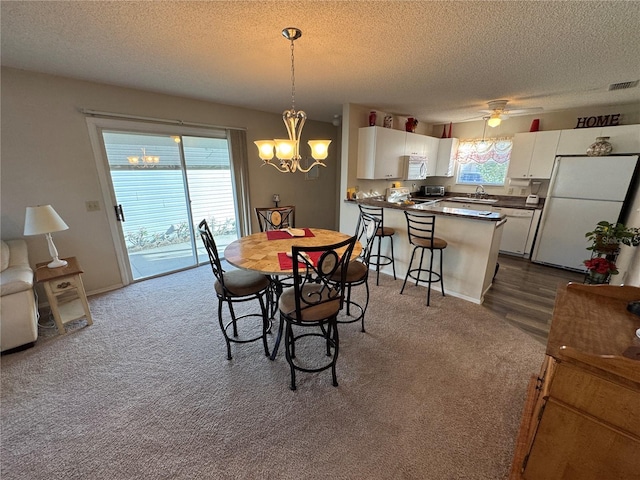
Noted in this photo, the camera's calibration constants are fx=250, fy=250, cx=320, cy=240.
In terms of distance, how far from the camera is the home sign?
11.9 feet

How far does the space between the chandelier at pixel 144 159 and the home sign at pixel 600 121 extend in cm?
631

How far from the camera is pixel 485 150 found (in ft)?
16.6

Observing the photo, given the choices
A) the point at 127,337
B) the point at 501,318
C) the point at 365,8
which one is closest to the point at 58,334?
the point at 127,337

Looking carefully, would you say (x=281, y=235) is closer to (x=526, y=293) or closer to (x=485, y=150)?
(x=526, y=293)

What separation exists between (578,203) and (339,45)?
4.13m

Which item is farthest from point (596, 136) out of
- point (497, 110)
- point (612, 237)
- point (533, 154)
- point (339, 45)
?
point (339, 45)

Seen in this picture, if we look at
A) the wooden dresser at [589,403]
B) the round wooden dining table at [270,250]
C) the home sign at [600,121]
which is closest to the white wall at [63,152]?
the round wooden dining table at [270,250]

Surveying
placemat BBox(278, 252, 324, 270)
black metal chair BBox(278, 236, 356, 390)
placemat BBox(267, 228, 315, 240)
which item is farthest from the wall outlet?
black metal chair BBox(278, 236, 356, 390)

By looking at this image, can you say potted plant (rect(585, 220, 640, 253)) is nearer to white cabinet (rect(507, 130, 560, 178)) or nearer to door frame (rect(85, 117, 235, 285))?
white cabinet (rect(507, 130, 560, 178))

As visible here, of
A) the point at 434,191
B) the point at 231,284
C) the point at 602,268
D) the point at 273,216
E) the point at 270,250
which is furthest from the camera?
the point at 434,191

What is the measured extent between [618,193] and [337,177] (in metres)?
4.47

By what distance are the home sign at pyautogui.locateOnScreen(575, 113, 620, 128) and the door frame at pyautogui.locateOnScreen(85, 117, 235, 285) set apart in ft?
19.2

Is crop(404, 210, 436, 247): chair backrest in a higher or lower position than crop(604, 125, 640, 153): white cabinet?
lower

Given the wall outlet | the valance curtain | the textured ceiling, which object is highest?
the textured ceiling
